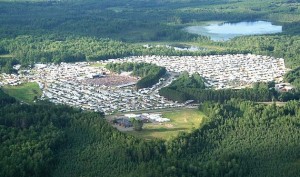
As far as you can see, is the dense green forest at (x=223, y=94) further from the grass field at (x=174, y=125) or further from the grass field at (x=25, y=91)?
the grass field at (x=25, y=91)

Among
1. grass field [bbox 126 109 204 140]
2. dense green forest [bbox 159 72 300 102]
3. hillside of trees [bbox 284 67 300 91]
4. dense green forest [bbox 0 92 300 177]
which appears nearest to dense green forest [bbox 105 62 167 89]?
dense green forest [bbox 159 72 300 102]

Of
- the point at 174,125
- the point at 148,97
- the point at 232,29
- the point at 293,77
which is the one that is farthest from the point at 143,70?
the point at 232,29

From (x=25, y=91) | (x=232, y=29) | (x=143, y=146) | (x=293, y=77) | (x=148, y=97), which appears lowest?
(x=232, y=29)

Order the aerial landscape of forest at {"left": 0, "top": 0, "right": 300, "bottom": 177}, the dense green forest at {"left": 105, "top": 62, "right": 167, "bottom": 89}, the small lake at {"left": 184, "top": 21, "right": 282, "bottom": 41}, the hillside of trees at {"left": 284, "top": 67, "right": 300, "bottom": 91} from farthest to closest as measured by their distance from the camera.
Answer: the small lake at {"left": 184, "top": 21, "right": 282, "bottom": 41} < the dense green forest at {"left": 105, "top": 62, "right": 167, "bottom": 89} < the hillside of trees at {"left": 284, "top": 67, "right": 300, "bottom": 91} < the aerial landscape of forest at {"left": 0, "top": 0, "right": 300, "bottom": 177}

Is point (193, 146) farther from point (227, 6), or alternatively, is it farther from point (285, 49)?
point (227, 6)

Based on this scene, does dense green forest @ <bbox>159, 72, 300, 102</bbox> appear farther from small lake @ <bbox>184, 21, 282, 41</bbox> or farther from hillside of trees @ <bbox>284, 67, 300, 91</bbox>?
small lake @ <bbox>184, 21, 282, 41</bbox>

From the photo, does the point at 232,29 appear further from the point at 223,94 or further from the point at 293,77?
the point at 223,94

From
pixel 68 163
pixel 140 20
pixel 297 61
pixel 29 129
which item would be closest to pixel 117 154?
pixel 68 163
